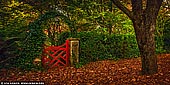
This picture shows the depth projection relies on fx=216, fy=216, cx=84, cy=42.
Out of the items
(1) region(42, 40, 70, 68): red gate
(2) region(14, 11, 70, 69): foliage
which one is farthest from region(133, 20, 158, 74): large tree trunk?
(2) region(14, 11, 70, 69): foliage

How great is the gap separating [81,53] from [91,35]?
144 cm

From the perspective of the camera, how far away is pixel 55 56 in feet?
38.9

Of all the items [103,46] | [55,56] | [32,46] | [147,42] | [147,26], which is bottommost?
[103,46]

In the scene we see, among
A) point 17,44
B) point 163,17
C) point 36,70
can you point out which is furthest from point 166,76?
point 163,17

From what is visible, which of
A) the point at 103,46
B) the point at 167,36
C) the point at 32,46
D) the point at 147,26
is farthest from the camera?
the point at 167,36

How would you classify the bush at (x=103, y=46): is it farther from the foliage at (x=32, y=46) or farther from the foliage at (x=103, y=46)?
the foliage at (x=32, y=46)

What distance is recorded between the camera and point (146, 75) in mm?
7684

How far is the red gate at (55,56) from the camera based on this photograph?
11.3 m

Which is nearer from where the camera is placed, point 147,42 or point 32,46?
point 147,42

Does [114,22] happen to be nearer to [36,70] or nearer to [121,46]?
[121,46]

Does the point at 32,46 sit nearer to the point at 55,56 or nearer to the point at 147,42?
the point at 55,56

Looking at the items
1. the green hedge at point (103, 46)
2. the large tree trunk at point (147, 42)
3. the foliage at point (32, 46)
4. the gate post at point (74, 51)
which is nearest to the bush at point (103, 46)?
the green hedge at point (103, 46)

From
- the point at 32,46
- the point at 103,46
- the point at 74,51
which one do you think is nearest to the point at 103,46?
the point at 103,46

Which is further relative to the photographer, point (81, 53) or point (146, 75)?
point (81, 53)
